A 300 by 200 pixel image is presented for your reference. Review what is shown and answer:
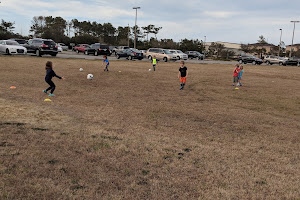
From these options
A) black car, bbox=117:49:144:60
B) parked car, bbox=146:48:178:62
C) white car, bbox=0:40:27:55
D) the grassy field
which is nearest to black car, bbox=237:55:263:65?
parked car, bbox=146:48:178:62

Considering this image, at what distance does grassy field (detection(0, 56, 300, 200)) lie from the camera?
3.44 metres

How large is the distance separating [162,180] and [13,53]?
25743mm

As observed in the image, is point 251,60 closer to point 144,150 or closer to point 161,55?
point 161,55

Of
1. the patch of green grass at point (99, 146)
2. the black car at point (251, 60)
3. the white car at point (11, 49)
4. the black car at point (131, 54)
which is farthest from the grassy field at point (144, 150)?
the black car at point (251, 60)

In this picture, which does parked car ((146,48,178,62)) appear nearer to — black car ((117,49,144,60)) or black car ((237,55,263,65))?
black car ((117,49,144,60))

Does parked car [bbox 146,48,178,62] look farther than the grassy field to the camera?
Yes

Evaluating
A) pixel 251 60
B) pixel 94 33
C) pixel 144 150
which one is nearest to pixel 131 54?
pixel 251 60

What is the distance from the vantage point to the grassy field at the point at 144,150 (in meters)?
3.44

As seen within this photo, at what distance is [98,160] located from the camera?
165 inches

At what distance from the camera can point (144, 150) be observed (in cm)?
471

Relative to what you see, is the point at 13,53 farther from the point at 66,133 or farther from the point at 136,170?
the point at 136,170

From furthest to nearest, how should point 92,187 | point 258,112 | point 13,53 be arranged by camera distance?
point 13,53
point 258,112
point 92,187

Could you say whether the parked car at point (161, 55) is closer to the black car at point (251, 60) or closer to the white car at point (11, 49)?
the black car at point (251, 60)

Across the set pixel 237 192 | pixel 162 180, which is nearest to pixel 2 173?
pixel 162 180
